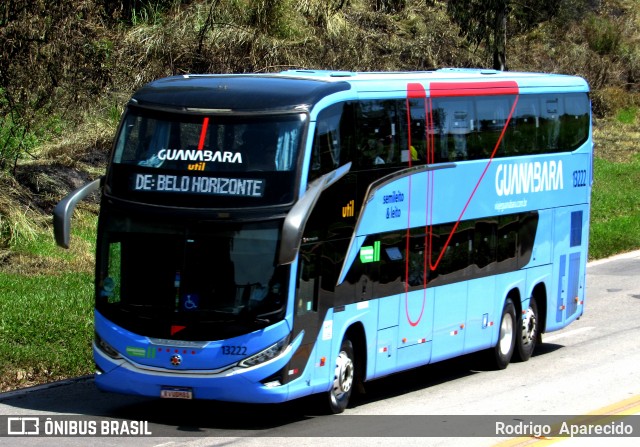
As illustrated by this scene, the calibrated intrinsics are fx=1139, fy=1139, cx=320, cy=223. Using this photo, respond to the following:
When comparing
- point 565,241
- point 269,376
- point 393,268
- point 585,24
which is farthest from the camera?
point 585,24

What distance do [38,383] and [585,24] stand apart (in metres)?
44.9

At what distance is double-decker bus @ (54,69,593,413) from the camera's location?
11914mm

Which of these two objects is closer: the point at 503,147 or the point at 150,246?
the point at 150,246

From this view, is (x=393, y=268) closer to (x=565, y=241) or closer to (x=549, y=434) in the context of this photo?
(x=549, y=434)

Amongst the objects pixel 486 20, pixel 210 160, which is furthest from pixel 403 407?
pixel 486 20

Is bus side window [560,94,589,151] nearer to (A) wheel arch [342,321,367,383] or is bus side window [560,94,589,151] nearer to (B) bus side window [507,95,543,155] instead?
(B) bus side window [507,95,543,155]

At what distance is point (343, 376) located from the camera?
517 inches

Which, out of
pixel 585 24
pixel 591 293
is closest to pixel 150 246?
pixel 591 293

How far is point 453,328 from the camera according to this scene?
15.5 meters

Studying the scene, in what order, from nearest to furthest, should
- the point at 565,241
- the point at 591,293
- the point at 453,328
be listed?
the point at 453,328
the point at 565,241
the point at 591,293

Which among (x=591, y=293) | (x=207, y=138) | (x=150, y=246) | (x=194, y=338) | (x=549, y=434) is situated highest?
(x=207, y=138)

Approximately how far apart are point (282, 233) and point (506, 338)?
6.74 metres

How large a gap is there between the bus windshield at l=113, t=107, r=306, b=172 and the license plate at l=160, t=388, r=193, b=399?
2332mm

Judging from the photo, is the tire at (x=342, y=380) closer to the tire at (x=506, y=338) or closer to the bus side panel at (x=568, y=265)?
the tire at (x=506, y=338)
